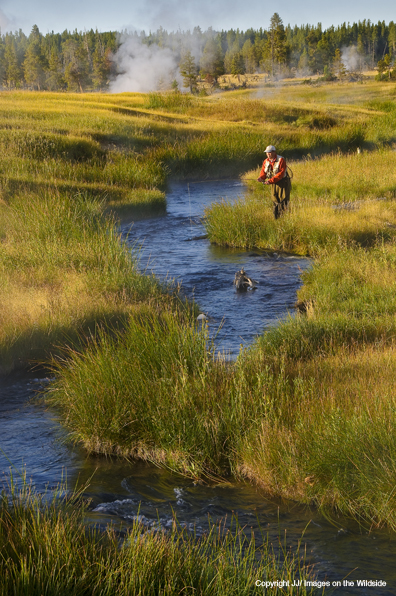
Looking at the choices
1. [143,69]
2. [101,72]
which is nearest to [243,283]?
[101,72]

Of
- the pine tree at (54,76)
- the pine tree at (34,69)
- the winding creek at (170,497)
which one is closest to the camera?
the winding creek at (170,497)

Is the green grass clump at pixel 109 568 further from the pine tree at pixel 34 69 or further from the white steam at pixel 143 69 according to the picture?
the pine tree at pixel 34 69

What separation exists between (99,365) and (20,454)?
3.22ft

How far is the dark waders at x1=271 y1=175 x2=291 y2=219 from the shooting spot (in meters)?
13.4

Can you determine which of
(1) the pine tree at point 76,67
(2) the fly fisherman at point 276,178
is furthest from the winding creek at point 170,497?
(1) the pine tree at point 76,67

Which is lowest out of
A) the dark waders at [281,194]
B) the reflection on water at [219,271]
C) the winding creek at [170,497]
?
the winding creek at [170,497]

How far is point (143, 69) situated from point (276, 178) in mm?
120131

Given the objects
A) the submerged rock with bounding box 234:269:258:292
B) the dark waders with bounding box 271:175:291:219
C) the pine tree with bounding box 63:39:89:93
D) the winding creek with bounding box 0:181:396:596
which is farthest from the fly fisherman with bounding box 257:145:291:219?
the pine tree with bounding box 63:39:89:93

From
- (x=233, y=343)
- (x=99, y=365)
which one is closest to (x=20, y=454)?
(x=99, y=365)

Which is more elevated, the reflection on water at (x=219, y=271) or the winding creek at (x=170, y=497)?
the reflection on water at (x=219, y=271)

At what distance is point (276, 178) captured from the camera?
1284 centimetres

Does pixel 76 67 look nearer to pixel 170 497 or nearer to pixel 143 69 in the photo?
pixel 143 69

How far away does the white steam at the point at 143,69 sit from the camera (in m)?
114

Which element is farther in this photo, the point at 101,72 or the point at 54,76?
the point at 54,76
